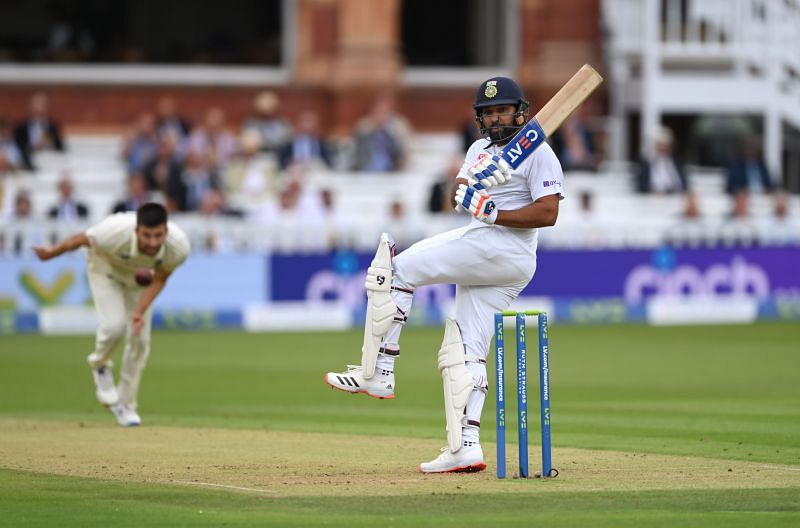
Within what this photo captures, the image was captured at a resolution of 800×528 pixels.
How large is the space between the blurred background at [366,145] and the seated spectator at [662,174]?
0.03m

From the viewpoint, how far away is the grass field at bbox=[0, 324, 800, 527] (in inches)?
266

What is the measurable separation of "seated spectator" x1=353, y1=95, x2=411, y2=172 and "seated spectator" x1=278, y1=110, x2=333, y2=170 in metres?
0.51

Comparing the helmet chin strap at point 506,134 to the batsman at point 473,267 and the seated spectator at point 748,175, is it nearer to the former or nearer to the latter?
the batsman at point 473,267

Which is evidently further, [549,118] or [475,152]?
[475,152]

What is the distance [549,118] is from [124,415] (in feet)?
14.2

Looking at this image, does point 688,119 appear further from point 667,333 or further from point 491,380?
point 491,380

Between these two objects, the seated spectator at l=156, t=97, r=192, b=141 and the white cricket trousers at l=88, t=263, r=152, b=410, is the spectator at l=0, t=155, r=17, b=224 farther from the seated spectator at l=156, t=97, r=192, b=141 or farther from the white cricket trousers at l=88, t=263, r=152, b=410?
the white cricket trousers at l=88, t=263, r=152, b=410

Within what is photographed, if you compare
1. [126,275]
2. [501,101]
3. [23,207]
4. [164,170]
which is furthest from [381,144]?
[501,101]

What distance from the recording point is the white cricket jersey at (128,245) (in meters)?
10.3

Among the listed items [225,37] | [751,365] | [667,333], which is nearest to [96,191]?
[225,37]

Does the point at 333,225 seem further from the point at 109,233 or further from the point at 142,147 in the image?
the point at 109,233

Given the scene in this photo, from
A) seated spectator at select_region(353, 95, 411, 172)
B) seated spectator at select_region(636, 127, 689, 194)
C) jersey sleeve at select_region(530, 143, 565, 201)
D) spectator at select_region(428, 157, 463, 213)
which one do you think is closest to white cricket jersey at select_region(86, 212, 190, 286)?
jersey sleeve at select_region(530, 143, 565, 201)

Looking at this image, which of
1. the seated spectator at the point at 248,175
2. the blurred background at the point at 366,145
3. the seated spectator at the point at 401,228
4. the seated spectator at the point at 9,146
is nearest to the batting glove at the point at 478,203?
the blurred background at the point at 366,145

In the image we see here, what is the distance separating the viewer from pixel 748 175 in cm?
2227
